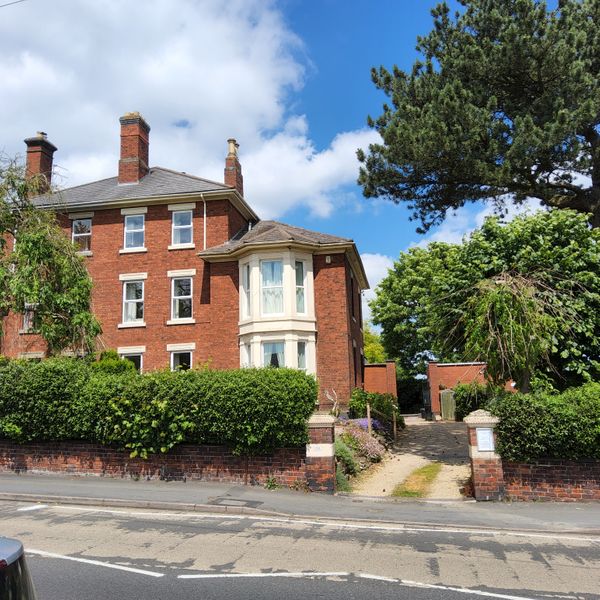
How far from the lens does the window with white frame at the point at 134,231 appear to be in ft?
81.5

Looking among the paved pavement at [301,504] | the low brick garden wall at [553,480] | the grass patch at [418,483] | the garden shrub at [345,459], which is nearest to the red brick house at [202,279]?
the grass patch at [418,483]

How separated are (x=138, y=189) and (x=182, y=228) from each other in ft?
10.1

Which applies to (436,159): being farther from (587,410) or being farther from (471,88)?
(587,410)

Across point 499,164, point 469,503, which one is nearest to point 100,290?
point 499,164

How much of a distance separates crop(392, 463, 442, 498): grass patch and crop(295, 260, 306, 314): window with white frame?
9193 millimetres

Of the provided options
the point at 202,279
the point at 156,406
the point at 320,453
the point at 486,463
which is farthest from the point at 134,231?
the point at 486,463

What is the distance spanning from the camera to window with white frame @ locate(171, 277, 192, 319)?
78.4 ft

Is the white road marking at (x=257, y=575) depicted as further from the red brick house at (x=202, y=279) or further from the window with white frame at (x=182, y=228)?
the window with white frame at (x=182, y=228)

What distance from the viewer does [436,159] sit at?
16.2 meters

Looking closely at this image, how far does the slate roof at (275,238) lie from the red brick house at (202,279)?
0.21 feet

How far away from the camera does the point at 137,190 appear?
25.3 metres

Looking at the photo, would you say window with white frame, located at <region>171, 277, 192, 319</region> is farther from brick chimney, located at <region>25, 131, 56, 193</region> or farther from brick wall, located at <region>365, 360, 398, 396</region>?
brick wall, located at <region>365, 360, 398, 396</region>

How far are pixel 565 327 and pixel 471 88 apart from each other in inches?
327

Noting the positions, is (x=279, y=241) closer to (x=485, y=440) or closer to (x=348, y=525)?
(x=485, y=440)
